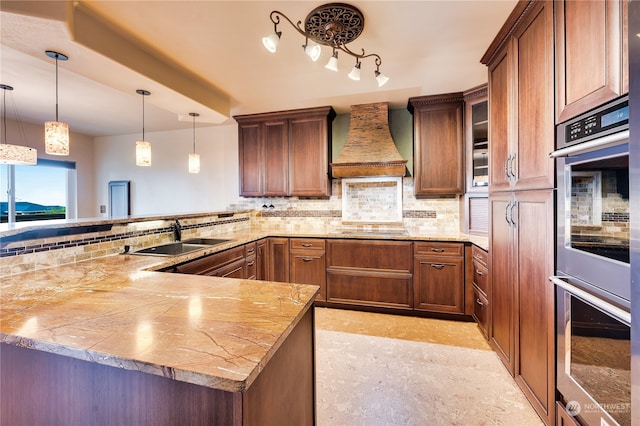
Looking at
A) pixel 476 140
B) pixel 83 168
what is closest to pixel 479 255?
pixel 476 140

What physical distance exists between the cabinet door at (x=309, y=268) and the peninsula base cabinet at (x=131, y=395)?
213 cm

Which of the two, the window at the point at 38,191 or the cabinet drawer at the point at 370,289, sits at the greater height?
the window at the point at 38,191

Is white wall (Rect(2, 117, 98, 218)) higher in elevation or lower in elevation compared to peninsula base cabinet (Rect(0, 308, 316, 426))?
higher

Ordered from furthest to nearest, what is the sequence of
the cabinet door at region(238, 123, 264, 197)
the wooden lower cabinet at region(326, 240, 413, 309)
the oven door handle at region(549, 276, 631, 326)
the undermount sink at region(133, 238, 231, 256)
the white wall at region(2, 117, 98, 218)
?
the white wall at region(2, 117, 98, 218), the cabinet door at region(238, 123, 264, 197), the wooden lower cabinet at region(326, 240, 413, 309), the undermount sink at region(133, 238, 231, 256), the oven door handle at region(549, 276, 631, 326)

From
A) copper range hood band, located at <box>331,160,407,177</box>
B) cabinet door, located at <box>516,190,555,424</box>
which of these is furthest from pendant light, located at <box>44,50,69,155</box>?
cabinet door, located at <box>516,190,555,424</box>

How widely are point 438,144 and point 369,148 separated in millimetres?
800

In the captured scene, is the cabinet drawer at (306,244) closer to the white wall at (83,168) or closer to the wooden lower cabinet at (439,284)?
the wooden lower cabinet at (439,284)

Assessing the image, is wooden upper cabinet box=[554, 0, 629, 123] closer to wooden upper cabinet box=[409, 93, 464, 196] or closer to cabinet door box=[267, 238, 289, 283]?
wooden upper cabinet box=[409, 93, 464, 196]

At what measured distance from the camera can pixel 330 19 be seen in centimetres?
178

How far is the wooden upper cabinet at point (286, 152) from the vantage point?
3.56 m

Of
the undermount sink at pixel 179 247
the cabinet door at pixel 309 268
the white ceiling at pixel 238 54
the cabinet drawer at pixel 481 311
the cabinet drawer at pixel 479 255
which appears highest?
the white ceiling at pixel 238 54

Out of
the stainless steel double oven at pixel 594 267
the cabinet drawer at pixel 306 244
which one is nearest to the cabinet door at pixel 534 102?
the stainless steel double oven at pixel 594 267

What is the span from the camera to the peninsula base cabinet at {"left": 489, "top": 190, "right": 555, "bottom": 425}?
1447 millimetres

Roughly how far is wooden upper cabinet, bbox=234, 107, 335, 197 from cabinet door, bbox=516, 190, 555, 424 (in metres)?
2.25
